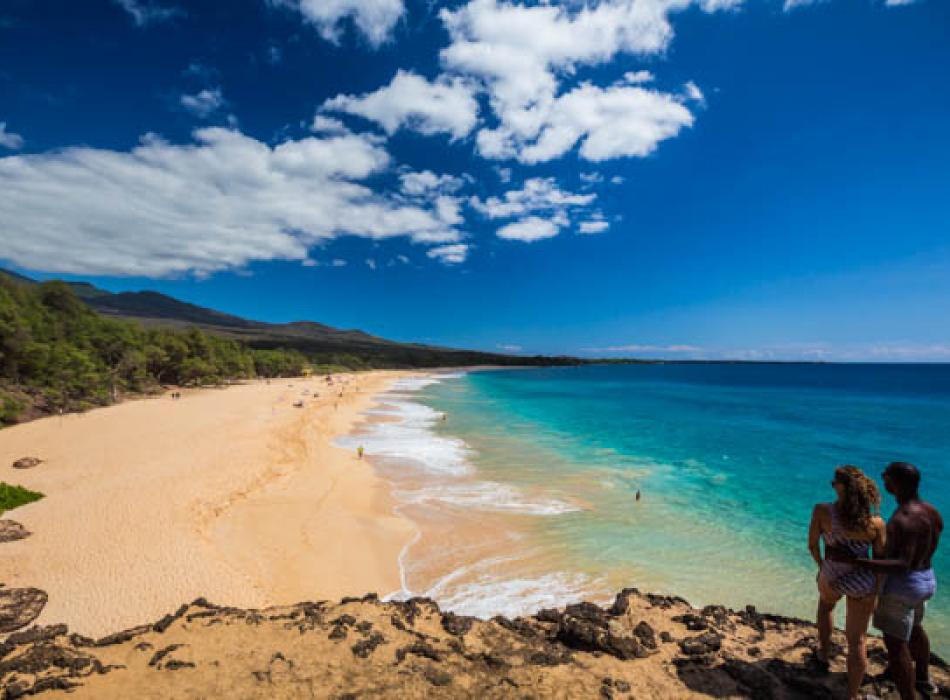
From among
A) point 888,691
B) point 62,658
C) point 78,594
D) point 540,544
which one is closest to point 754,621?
point 888,691

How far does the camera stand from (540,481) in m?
19.8

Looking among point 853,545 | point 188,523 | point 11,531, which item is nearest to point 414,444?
point 188,523

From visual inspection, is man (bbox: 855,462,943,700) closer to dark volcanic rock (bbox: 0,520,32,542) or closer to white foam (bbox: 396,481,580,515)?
white foam (bbox: 396,481,580,515)

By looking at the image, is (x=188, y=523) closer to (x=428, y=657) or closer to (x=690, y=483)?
(x=428, y=657)

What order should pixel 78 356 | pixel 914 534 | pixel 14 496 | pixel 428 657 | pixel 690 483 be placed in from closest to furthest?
pixel 914 534 → pixel 428 657 → pixel 14 496 → pixel 690 483 → pixel 78 356

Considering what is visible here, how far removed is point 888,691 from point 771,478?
2069 cm

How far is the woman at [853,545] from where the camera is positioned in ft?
13.8

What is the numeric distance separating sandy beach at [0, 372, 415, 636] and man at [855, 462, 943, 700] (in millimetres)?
9242

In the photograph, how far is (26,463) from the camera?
1789 cm

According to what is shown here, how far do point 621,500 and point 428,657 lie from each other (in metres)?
13.8

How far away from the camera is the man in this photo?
4082 millimetres

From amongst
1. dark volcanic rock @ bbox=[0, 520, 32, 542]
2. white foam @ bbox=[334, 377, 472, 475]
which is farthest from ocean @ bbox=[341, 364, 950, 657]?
dark volcanic rock @ bbox=[0, 520, 32, 542]

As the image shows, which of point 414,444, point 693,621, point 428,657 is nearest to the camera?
point 428,657

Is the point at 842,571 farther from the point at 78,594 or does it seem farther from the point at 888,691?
the point at 78,594
